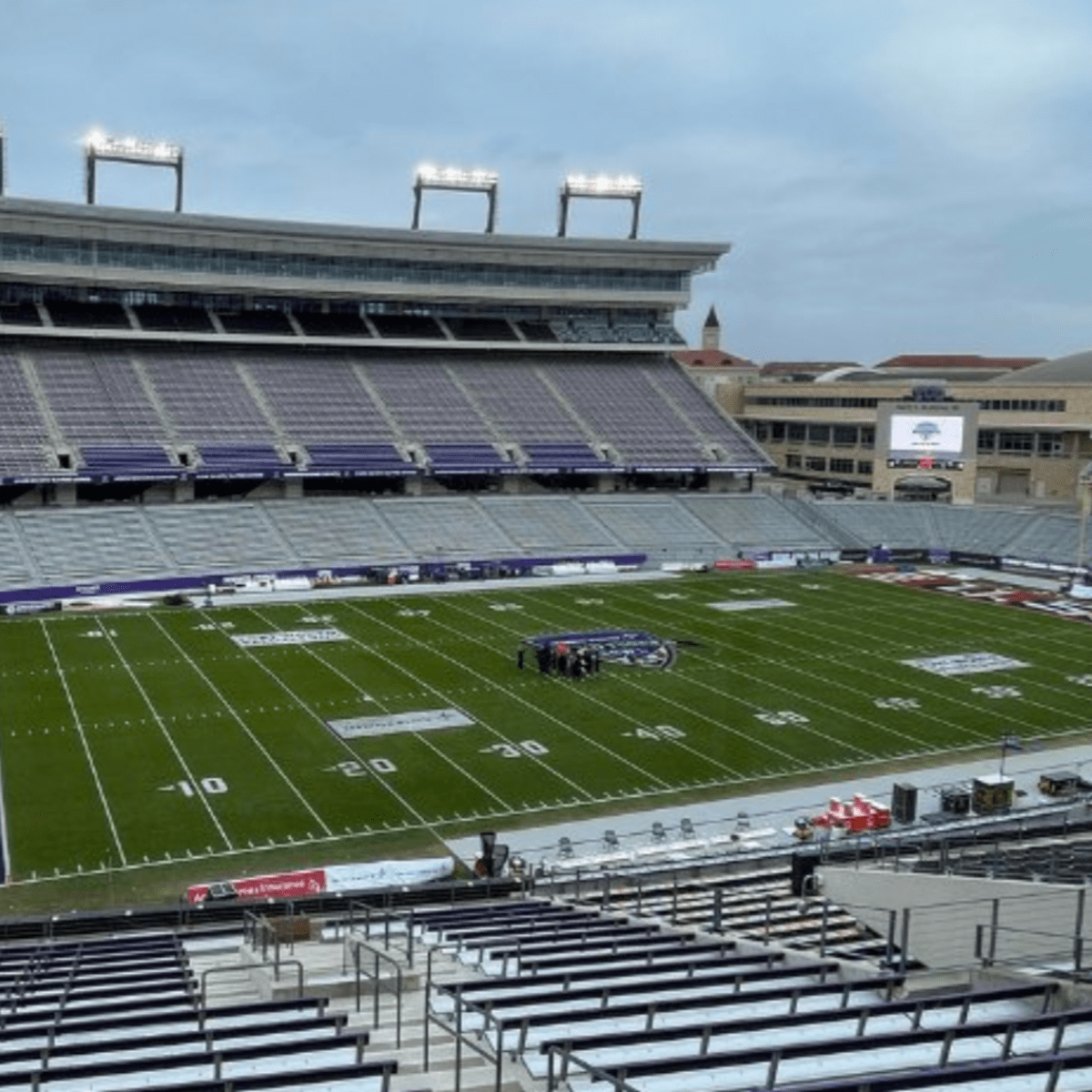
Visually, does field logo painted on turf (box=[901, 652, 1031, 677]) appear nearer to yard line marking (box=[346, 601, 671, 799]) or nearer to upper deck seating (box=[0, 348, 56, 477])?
yard line marking (box=[346, 601, 671, 799])

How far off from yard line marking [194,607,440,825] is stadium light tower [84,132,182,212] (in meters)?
29.0

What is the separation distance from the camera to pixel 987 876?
444 inches

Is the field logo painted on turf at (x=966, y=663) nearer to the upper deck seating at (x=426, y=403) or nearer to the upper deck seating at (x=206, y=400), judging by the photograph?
the upper deck seating at (x=426, y=403)

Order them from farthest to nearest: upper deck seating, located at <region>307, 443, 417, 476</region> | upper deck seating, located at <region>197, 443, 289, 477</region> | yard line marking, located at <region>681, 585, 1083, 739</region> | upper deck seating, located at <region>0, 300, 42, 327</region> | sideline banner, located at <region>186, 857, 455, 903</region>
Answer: upper deck seating, located at <region>0, 300, 42, 327</region> → upper deck seating, located at <region>307, 443, 417, 476</region> → upper deck seating, located at <region>197, 443, 289, 477</region> → yard line marking, located at <region>681, 585, 1083, 739</region> → sideline banner, located at <region>186, 857, 455, 903</region>

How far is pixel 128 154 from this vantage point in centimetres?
5884

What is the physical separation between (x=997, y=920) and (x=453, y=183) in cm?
6117

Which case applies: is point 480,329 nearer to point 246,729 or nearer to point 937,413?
point 937,413

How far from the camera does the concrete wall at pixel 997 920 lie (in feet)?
29.4

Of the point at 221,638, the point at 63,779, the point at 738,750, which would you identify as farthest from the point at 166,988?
the point at 221,638

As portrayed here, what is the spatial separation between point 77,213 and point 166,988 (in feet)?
172

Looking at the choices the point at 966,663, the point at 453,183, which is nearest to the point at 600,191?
the point at 453,183

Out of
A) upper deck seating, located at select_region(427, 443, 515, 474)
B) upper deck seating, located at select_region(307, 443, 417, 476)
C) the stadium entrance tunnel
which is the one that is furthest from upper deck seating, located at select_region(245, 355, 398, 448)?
the stadium entrance tunnel

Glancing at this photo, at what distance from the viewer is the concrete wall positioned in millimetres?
8969

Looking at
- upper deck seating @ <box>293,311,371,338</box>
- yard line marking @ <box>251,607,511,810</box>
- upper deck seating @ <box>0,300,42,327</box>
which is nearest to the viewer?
yard line marking @ <box>251,607,511,810</box>
